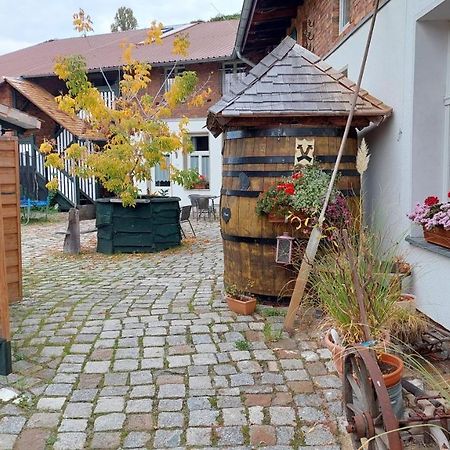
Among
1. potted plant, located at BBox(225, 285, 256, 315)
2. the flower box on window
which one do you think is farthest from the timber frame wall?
the flower box on window

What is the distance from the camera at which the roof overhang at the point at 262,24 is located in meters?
9.01

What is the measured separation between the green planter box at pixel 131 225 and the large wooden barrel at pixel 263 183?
384 cm

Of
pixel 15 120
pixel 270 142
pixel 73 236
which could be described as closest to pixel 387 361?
pixel 270 142

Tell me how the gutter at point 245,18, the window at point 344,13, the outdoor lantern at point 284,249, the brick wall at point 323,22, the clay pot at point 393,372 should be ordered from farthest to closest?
the gutter at point 245,18 < the window at point 344,13 < the brick wall at point 323,22 < the outdoor lantern at point 284,249 < the clay pot at point 393,372

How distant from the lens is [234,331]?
405 centimetres

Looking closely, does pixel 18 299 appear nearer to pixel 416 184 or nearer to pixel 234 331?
pixel 234 331

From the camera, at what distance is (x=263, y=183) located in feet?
14.7

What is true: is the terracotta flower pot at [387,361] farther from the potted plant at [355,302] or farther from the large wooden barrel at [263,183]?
the large wooden barrel at [263,183]

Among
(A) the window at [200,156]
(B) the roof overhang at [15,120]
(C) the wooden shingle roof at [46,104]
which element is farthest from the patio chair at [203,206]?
(B) the roof overhang at [15,120]

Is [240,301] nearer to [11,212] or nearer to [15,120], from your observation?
[11,212]

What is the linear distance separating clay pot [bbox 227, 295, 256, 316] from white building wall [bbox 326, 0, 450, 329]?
133cm

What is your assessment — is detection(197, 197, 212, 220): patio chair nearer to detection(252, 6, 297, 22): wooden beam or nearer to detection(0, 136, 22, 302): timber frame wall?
detection(252, 6, 297, 22): wooden beam

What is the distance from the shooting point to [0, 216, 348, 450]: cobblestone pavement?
259 cm

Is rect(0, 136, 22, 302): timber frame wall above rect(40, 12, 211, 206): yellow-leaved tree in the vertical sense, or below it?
below
